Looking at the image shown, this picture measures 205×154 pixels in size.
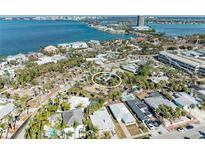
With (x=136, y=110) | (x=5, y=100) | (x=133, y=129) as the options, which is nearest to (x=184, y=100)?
(x=136, y=110)

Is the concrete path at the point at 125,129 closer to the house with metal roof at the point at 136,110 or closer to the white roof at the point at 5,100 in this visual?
the house with metal roof at the point at 136,110

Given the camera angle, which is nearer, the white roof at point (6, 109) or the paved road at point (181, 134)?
the paved road at point (181, 134)

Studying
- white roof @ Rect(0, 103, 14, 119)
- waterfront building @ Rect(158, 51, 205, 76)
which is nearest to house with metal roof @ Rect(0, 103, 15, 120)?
white roof @ Rect(0, 103, 14, 119)

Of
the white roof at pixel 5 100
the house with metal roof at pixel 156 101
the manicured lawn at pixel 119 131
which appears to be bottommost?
the manicured lawn at pixel 119 131

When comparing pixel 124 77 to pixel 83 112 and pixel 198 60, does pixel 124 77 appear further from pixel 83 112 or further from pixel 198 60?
pixel 198 60

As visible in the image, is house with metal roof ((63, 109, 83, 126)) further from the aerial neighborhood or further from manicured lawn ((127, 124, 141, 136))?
manicured lawn ((127, 124, 141, 136))

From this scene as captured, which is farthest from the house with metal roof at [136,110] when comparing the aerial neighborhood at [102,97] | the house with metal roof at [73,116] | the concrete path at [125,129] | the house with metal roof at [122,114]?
the house with metal roof at [73,116]
